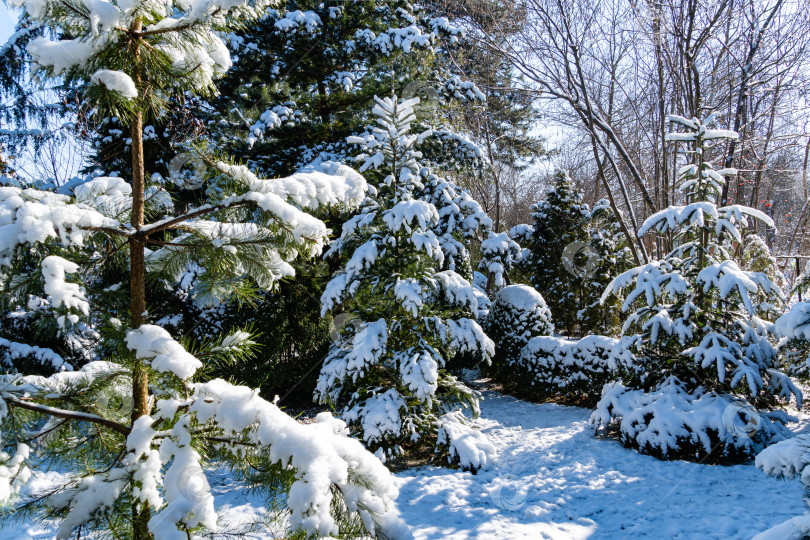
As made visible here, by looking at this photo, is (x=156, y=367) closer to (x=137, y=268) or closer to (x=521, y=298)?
(x=137, y=268)

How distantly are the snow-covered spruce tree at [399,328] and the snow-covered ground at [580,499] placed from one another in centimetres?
52

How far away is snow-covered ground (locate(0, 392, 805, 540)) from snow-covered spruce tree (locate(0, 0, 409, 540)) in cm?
227

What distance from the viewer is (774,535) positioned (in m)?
1.79

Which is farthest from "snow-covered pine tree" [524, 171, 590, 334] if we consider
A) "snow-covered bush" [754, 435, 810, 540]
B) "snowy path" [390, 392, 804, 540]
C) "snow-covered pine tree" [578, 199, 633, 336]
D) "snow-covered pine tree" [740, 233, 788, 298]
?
"snow-covered bush" [754, 435, 810, 540]

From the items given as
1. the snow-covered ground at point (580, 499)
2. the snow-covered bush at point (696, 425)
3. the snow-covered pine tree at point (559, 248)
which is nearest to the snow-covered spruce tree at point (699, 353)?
the snow-covered bush at point (696, 425)

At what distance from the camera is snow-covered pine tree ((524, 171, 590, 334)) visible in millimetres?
10125

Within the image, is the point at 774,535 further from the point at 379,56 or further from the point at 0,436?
the point at 379,56

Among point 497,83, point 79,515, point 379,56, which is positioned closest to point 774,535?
point 79,515

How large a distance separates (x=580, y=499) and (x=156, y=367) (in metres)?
4.10

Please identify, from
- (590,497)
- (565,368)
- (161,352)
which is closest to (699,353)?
(590,497)

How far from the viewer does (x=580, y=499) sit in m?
4.22

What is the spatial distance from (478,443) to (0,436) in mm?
4452

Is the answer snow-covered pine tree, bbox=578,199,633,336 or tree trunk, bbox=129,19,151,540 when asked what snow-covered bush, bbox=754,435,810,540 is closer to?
tree trunk, bbox=129,19,151,540

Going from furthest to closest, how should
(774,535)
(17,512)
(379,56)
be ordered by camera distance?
(379,56) < (774,535) < (17,512)
